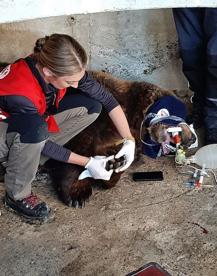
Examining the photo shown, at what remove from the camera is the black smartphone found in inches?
106

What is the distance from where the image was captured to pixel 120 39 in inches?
125

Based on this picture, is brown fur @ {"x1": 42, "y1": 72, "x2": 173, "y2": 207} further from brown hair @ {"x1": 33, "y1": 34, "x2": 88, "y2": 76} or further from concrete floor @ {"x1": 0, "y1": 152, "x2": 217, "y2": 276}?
brown hair @ {"x1": 33, "y1": 34, "x2": 88, "y2": 76}

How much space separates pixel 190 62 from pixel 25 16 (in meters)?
1.17

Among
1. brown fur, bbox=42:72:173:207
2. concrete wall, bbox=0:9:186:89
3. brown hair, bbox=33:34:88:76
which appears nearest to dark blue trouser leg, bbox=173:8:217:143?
brown fur, bbox=42:72:173:207

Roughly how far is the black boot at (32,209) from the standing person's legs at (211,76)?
100 cm

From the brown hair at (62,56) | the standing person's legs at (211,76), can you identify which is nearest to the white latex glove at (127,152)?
the brown hair at (62,56)

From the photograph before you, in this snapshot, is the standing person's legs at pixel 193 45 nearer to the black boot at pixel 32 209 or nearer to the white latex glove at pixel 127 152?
the white latex glove at pixel 127 152

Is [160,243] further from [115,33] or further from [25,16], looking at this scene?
[115,33]

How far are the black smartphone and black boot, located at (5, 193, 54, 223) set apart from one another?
49 cm

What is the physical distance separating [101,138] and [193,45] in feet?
2.30

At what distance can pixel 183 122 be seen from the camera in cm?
287

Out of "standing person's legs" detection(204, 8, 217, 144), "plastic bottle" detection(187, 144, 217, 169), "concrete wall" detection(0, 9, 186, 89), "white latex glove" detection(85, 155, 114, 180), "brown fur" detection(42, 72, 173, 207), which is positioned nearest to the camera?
"white latex glove" detection(85, 155, 114, 180)

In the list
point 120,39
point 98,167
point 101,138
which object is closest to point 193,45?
point 120,39

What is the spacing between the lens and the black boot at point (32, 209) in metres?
2.41
